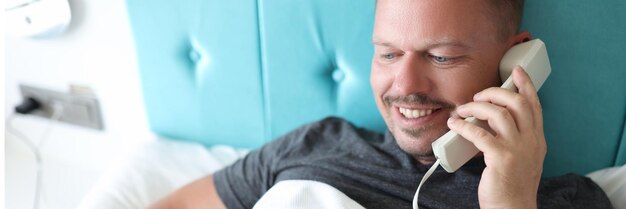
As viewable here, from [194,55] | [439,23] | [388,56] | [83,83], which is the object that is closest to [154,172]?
[194,55]

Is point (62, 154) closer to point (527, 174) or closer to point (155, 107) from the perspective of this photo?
point (155, 107)

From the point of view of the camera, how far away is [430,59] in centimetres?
76

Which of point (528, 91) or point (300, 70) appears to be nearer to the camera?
point (528, 91)

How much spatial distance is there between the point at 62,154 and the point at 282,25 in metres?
0.86

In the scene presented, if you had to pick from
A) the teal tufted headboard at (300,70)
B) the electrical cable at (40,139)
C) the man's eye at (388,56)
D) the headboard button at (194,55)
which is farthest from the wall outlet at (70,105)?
the man's eye at (388,56)

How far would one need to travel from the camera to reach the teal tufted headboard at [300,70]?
833 mm

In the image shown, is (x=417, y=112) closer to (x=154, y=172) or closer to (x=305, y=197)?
(x=305, y=197)

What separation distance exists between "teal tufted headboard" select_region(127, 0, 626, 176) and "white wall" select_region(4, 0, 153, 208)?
13cm

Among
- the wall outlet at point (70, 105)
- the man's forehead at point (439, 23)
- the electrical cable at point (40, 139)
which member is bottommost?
the electrical cable at point (40, 139)

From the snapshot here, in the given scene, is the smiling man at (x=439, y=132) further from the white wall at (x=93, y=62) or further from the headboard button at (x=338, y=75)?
the white wall at (x=93, y=62)

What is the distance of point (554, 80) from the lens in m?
0.87

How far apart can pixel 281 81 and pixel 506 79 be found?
451mm

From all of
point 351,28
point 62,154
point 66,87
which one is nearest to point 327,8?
point 351,28

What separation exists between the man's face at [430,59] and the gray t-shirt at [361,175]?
6cm
